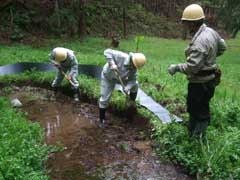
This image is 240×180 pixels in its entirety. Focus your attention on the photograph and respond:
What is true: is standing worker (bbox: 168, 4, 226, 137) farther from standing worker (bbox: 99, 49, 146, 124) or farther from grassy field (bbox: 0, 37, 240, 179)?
standing worker (bbox: 99, 49, 146, 124)

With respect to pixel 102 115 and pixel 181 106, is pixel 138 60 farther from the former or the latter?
pixel 181 106

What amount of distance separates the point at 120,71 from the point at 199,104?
7.29 ft

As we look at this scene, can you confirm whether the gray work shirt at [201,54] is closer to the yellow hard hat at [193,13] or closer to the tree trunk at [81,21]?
the yellow hard hat at [193,13]

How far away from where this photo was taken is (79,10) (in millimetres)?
20609

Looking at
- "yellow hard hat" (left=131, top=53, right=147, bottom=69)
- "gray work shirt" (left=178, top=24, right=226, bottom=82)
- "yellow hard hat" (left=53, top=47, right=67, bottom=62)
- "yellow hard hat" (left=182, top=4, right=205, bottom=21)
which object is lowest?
"yellow hard hat" (left=53, top=47, right=67, bottom=62)

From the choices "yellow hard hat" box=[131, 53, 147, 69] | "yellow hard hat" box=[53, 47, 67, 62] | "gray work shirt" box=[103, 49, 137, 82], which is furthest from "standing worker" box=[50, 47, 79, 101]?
"yellow hard hat" box=[131, 53, 147, 69]

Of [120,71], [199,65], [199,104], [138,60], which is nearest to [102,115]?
[120,71]

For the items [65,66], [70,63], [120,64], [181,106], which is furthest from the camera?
[65,66]

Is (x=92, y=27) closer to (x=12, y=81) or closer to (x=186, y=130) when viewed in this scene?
(x=12, y=81)

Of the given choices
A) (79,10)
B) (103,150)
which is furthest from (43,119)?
(79,10)

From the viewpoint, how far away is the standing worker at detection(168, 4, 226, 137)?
600 centimetres

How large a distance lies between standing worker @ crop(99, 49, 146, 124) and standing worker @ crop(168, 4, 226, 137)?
1.65 meters

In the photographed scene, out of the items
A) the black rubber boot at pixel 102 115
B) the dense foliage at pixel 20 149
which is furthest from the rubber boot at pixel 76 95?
the dense foliage at pixel 20 149

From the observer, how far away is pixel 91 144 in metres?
7.59
